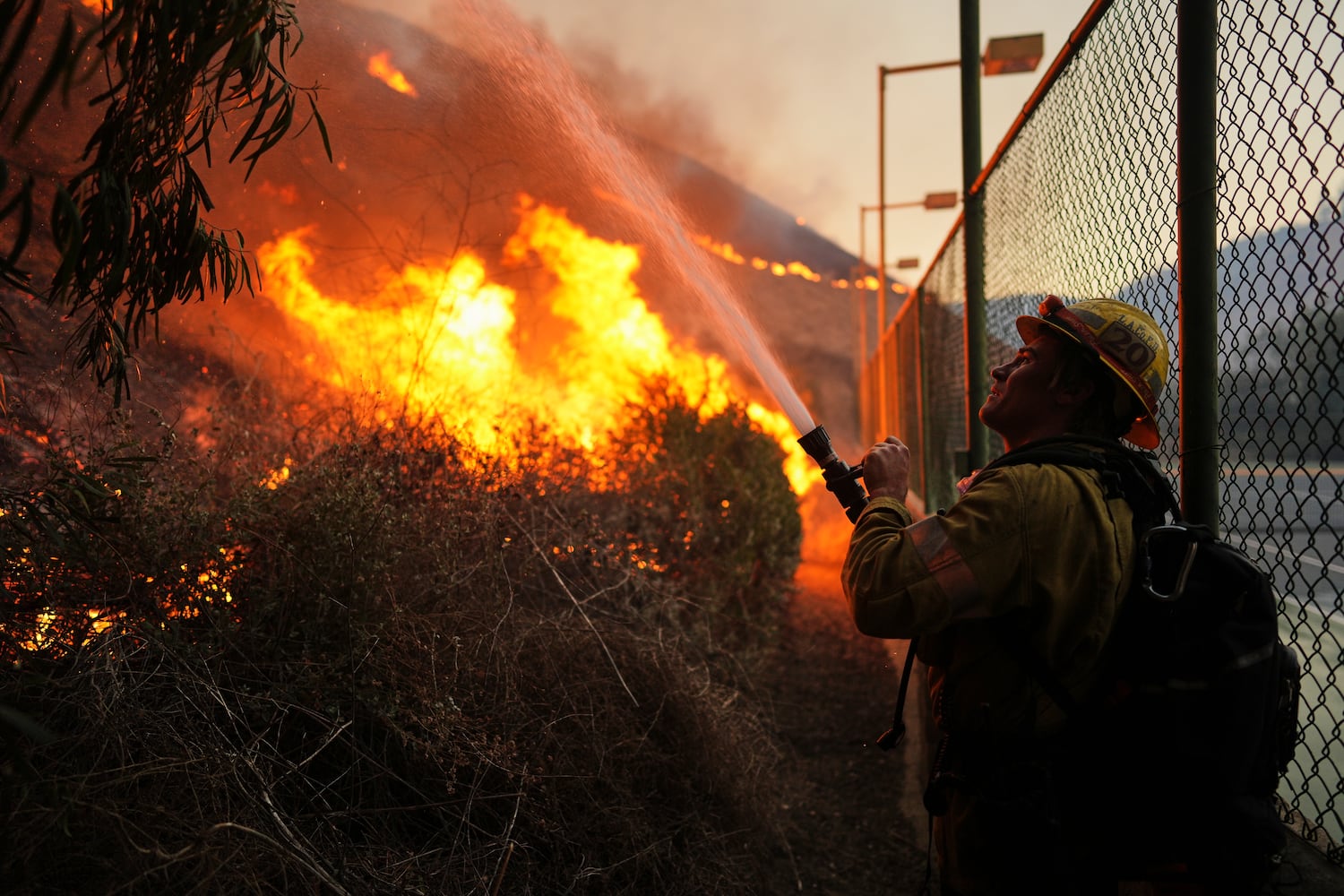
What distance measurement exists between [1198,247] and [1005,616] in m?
1.16

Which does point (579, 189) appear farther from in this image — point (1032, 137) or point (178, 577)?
point (178, 577)

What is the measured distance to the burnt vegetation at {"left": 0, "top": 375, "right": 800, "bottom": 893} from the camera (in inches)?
91.3

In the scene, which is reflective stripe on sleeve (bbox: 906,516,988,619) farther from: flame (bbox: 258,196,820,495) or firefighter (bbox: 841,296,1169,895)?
flame (bbox: 258,196,820,495)

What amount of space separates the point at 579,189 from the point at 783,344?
40280mm

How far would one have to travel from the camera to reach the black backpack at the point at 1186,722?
178 cm

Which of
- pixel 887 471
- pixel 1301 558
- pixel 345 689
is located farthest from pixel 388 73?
pixel 1301 558

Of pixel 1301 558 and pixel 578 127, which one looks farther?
pixel 578 127

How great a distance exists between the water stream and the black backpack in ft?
8.30

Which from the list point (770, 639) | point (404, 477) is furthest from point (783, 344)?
point (404, 477)

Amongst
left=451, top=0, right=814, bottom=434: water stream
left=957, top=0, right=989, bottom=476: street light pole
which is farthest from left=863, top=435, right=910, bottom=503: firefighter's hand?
left=957, top=0, right=989, bottom=476: street light pole

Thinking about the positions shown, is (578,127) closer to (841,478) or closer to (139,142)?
(139,142)

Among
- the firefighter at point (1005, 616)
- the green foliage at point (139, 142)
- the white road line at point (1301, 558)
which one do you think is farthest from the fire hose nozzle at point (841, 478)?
the green foliage at point (139, 142)

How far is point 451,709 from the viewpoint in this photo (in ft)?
9.97

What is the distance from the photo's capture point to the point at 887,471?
227 cm
